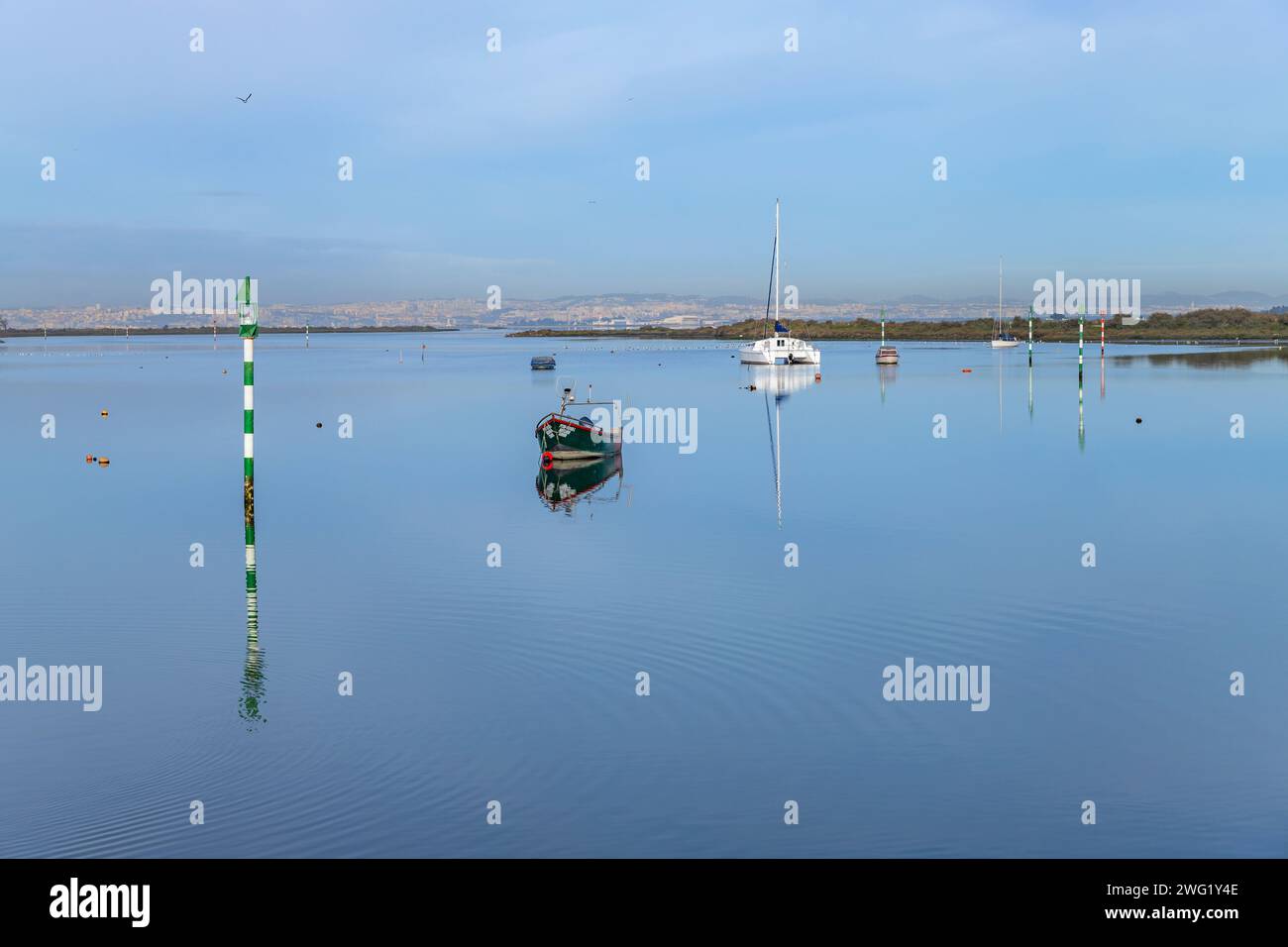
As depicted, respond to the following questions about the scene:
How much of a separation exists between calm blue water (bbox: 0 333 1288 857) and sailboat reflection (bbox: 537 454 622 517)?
781 mm

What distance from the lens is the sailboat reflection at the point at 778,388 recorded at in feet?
166

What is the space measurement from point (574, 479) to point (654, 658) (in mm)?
25839

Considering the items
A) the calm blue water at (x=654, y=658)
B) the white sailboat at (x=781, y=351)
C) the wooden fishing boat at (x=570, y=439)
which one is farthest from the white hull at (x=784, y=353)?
the wooden fishing boat at (x=570, y=439)

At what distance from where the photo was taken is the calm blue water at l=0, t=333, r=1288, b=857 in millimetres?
14203

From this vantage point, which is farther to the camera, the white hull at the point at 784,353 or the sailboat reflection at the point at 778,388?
the white hull at the point at 784,353

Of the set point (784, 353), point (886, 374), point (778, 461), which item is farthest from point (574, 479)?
point (784, 353)

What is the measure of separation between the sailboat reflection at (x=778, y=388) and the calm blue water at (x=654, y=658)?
34.1 inches

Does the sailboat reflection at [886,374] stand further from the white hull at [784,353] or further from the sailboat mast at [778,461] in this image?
the sailboat mast at [778,461]

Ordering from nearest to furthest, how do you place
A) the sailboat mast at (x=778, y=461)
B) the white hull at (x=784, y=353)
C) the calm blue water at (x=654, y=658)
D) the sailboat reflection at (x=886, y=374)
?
the calm blue water at (x=654, y=658)
the sailboat mast at (x=778, y=461)
the sailboat reflection at (x=886, y=374)
the white hull at (x=784, y=353)

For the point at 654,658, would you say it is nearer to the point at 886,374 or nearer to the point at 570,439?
the point at 570,439

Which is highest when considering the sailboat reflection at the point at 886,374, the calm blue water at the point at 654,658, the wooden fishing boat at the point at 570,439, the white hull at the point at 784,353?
the white hull at the point at 784,353

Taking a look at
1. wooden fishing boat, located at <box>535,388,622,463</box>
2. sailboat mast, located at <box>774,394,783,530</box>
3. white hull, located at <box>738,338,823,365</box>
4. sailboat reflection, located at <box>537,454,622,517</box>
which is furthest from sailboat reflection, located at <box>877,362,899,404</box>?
sailboat reflection, located at <box>537,454,622,517</box>

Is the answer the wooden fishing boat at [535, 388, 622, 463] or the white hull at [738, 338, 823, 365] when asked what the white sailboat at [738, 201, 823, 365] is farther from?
the wooden fishing boat at [535, 388, 622, 463]

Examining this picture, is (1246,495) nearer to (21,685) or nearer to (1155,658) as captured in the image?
(1155,658)
